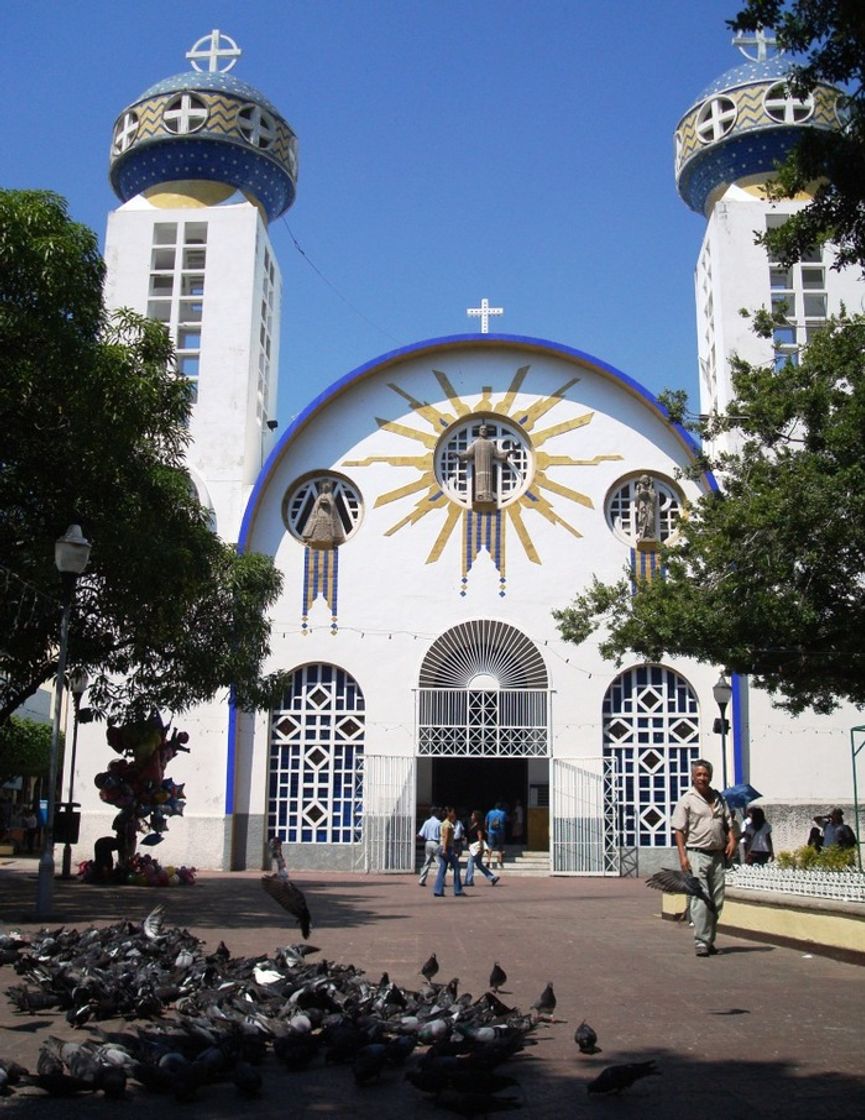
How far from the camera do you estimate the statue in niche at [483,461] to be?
24781mm

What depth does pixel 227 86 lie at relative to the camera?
26.9 m

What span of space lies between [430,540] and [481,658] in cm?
262

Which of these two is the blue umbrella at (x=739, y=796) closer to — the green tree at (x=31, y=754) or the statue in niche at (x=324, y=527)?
the statue in niche at (x=324, y=527)

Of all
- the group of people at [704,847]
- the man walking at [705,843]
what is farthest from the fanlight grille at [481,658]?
the man walking at [705,843]

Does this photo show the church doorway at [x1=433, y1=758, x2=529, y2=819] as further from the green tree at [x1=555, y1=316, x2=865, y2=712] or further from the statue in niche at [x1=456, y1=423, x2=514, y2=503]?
the green tree at [x1=555, y1=316, x2=865, y2=712]

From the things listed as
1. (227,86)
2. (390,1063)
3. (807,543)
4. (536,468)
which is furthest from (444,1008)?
(227,86)

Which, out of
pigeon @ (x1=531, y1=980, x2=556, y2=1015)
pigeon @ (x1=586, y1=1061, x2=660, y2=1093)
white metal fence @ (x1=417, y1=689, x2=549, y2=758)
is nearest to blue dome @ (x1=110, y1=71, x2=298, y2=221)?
white metal fence @ (x1=417, y1=689, x2=549, y2=758)

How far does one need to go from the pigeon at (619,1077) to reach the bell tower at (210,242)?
20.9m

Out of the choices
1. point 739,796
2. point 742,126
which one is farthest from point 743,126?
point 739,796

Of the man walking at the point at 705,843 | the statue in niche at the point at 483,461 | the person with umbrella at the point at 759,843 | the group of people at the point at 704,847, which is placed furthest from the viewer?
the statue in niche at the point at 483,461

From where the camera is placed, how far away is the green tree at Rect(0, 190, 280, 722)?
1157 cm

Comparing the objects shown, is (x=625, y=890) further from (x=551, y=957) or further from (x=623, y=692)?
(x=551, y=957)

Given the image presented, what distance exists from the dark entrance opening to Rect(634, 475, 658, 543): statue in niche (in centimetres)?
823

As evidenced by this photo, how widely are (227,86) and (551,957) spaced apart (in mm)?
22224
